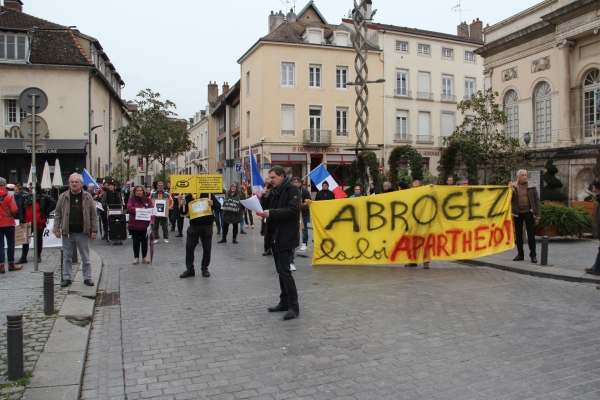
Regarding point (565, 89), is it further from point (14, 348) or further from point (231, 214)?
point (14, 348)

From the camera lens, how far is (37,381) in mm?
4406

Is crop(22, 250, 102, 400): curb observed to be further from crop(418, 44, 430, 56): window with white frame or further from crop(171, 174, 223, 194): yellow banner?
crop(418, 44, 430, 56): window with white frame

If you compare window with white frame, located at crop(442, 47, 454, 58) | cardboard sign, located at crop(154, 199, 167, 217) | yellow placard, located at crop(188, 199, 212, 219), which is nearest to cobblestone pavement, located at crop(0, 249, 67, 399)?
yellow placard, located at crop(188, 199, 212, 219)

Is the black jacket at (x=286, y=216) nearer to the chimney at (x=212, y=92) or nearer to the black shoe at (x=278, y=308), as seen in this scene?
the black shoe at (x=278, y=308)

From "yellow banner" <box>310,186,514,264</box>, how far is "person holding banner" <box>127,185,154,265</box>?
3620 millimetres

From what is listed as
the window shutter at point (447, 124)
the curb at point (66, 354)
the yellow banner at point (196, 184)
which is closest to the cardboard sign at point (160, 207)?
the yellow banner at point (196, 184)

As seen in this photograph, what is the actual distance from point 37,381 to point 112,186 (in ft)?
38.4

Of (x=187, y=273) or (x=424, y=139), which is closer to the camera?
(x=187, y=273)

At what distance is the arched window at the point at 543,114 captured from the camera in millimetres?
26344

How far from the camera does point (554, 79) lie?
25734 mm

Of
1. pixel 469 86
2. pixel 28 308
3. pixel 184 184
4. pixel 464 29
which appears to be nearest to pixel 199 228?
pixel 184 184

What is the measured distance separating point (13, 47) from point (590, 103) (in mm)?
31074

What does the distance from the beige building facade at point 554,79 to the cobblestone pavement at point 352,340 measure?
14895 millimetres

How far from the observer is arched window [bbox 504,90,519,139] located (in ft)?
93.0
